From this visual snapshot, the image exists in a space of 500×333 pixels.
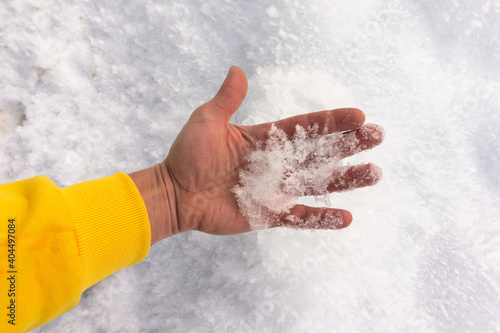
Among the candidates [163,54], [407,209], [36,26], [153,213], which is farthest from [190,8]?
[407,209]

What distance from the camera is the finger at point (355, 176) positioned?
0.93 metres

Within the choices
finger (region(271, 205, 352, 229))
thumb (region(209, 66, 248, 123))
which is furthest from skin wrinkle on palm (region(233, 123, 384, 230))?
thumb (region(209, 66, 248, 123))

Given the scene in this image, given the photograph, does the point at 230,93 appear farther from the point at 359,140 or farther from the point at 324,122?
the point at 359,140

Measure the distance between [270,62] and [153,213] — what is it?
0.72m

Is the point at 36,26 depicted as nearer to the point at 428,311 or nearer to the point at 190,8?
the point at 190,8

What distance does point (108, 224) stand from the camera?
831 mm

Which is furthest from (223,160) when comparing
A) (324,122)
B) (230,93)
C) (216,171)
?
(324,122)

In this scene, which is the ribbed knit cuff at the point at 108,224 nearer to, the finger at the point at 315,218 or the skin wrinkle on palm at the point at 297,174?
the skin wrinkle on palm at the point at 297,174

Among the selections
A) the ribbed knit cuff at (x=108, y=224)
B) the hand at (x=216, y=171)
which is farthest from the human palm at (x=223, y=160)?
the ribbed knit cuff at (x=108, y=224)

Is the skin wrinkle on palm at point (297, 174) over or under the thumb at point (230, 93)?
under

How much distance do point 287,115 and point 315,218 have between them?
16.0 inches

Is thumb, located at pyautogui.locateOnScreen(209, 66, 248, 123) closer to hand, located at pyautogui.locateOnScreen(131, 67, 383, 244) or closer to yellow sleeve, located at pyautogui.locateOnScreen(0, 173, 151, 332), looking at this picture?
hand, located at pyautogui.locateOnScreen(131, 67, 383, 244)

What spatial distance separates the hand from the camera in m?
0.92

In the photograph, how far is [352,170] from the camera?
0.95 metres
